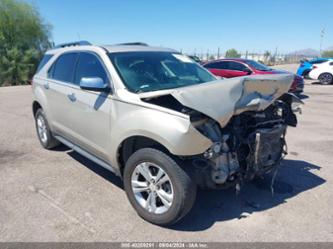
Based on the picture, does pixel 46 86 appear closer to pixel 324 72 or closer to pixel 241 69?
pixel 241 69

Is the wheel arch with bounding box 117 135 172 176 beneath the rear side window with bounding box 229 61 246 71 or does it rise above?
beneath

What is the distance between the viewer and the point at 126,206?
3490 mm

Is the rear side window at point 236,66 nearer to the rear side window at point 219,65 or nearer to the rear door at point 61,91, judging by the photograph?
the rear side window at point 219,65

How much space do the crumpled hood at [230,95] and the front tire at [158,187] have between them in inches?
23.8

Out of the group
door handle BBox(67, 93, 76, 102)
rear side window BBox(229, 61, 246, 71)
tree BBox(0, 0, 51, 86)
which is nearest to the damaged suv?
door handle BBox(67, 93, 76, 102)

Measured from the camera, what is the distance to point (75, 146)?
4.32m

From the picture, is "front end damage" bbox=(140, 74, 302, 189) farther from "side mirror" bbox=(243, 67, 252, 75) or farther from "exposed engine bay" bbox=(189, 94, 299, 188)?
"side mirror" bbox=(243, 67, 252, 75)

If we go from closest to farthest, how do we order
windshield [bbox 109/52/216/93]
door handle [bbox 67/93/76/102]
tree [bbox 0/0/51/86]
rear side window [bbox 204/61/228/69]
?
1. windshield [bbox 109/52/216/93]
2. door handle [bbox 67/93/76/102]
3. rear side window [bbox 204/61/228/69]
4. tree [bbox 0/0/51/86]

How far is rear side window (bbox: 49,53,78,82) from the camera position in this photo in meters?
4.36

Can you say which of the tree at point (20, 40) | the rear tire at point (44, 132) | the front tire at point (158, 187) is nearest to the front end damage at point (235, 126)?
the front tire at point (158, 187)

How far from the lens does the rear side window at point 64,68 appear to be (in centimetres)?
436

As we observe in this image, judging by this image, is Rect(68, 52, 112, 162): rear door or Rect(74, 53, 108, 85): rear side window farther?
Rect(74, 53, 108, 85): rear side window

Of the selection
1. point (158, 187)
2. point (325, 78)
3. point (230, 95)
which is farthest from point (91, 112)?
point (325, 78)

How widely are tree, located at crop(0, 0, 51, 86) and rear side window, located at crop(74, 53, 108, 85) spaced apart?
23.6 metres
